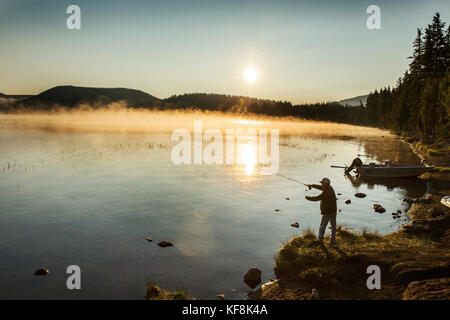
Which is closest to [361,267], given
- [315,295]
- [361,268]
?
[361,268]

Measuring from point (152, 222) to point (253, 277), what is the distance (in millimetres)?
10042

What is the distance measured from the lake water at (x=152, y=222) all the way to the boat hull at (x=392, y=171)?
128 centimetres

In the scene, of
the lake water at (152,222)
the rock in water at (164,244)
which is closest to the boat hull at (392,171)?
the lake water at (152,222)

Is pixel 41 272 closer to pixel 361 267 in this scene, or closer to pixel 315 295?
pixel 315 295

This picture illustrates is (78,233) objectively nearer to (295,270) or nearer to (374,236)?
(295,270)

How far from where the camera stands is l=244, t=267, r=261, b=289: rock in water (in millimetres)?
14094

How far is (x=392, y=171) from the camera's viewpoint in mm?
37406

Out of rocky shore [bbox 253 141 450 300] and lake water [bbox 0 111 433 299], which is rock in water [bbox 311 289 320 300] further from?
lake water [bbox 0 111 433 299]

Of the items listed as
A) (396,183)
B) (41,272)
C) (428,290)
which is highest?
(428,290)

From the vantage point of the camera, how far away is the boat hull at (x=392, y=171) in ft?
121

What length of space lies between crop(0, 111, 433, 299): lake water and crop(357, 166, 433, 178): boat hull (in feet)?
4.19

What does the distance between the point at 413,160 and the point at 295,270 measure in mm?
46132
